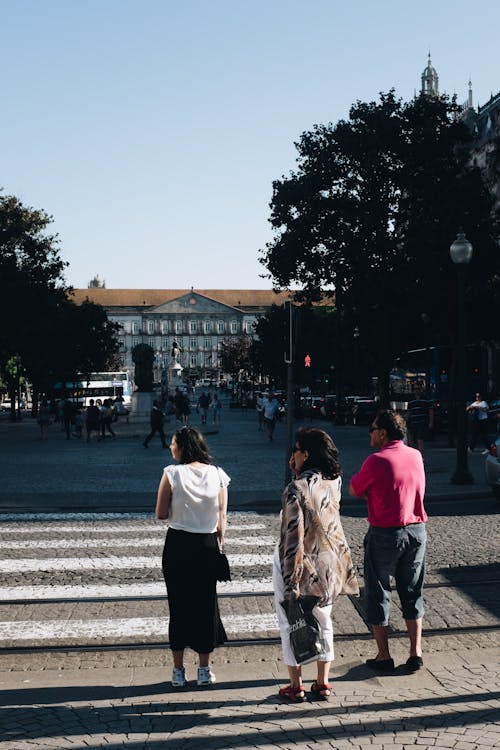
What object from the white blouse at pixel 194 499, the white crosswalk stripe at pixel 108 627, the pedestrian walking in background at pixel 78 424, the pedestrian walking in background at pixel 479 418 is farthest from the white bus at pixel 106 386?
the white blouse at pixel 194 499

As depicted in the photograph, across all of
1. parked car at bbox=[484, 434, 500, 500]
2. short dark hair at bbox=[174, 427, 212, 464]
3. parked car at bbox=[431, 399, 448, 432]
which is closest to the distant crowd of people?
parked car at bbox=[431, 399, 448, 432]

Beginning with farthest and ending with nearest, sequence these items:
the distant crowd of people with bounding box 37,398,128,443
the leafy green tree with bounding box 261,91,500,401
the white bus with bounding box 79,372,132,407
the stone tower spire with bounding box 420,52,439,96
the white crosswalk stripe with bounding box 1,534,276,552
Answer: the stone tower spire with bounding box 420,52,439,96 → the white bus with bounding box 79,372,132,407 → the leafy green tree with bounding box 261,91,500,401 → the distant crowd of people with bounding box 37,398,128,443 → the white crosswalk stripe with bounding box 1,534,276,552

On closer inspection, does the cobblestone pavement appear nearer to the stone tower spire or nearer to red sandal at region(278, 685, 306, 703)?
red sandal at region(278, 685, 306, 703)

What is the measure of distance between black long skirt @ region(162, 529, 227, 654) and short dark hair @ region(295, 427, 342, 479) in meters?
0.85

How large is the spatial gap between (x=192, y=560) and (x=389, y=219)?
37843mm

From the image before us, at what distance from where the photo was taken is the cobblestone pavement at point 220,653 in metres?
5.12

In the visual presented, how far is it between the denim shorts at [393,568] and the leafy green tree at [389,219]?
3467 centimetres

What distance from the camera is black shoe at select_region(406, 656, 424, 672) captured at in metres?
6.17

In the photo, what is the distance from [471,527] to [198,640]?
271 inches

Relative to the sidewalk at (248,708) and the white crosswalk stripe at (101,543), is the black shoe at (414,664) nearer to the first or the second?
the sidewalk at (248,708)

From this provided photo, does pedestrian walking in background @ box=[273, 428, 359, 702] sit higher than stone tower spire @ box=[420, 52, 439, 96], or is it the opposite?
stone tower spire @ box=[420, 52, 439, 96]

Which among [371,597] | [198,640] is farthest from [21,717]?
[371,597]

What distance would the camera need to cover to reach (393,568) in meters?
6.17

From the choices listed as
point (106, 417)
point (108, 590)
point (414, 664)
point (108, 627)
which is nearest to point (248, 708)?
point (414, 664)
